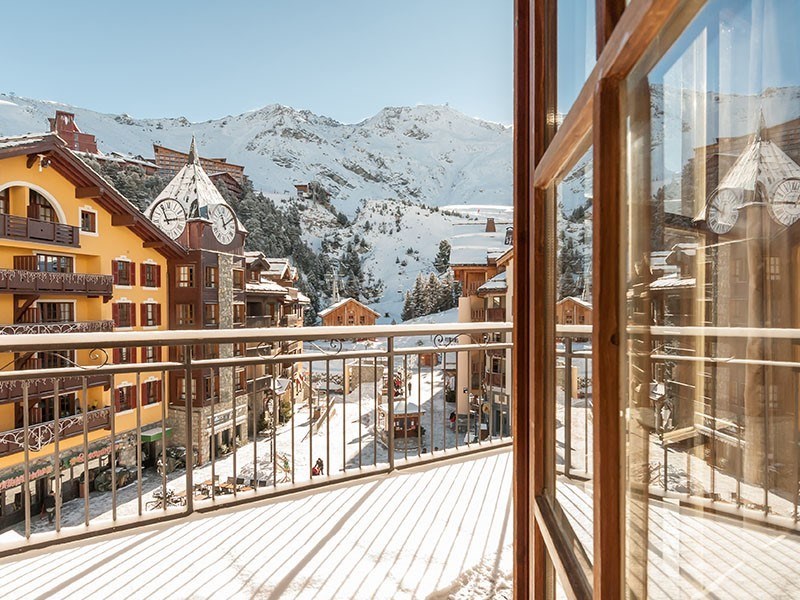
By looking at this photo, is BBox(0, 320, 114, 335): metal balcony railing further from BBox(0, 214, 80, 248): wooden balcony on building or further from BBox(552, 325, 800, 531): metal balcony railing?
BBox(552, 325, 800, 531): metal balcony railing

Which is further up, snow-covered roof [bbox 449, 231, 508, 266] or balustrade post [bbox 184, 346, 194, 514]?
snow-covered roof [bbox 449, 231, 508, 266]

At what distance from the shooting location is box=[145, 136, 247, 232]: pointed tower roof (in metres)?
11.7

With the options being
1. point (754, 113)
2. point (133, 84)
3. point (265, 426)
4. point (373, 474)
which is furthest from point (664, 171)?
point (133, 84)

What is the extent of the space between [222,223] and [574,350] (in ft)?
40.6

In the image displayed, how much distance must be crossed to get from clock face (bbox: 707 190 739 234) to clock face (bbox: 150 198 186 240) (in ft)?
40.9

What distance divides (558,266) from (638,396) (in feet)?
1.04

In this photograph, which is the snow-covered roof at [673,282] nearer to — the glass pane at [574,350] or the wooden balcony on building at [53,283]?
the glass pane at [574,350]

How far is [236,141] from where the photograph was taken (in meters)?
48.1

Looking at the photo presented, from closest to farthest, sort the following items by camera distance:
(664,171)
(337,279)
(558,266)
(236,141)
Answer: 1. (664,171)
2. (558,266)
3. (337,279)
4. (236,141)

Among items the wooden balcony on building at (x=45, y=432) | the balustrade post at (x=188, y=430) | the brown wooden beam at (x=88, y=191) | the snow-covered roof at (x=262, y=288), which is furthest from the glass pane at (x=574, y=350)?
the snow-covered roof at (x=262, y=288)

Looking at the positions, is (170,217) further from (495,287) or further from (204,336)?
(204,336)

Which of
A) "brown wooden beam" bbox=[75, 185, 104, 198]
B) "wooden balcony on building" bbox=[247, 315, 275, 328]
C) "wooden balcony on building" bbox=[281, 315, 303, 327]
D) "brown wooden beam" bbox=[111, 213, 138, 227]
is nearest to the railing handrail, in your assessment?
"brown wooden beam" bbox=[75, 185, 104, 198]

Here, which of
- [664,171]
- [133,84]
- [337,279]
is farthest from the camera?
[337,279]

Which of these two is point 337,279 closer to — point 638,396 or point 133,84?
point 133,84
